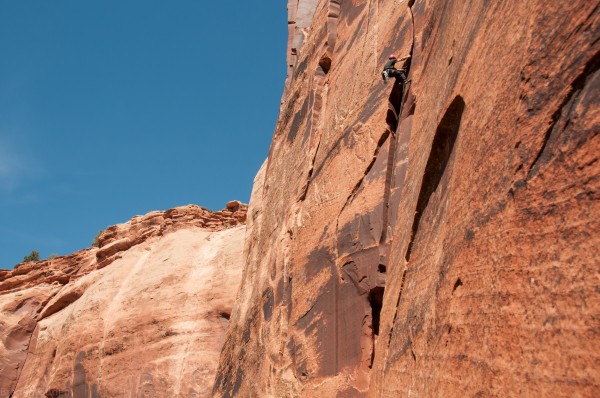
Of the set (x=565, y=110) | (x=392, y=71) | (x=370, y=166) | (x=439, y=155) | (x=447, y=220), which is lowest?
(x=447, y=220)

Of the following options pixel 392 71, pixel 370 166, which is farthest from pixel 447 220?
pixel 392 71

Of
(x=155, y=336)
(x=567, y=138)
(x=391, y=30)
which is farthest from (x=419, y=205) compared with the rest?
(x=155, y=336)

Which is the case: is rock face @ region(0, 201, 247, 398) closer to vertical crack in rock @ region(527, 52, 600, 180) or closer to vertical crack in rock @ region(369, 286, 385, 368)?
vertical crack in rock @ region(369, 286, 385, 368)

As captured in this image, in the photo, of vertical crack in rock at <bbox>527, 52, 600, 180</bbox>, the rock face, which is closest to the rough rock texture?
vertical crack in rock at <bbox>527, 52, 600, 180</bbox>

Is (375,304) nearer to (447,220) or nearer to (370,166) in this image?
(370,166)

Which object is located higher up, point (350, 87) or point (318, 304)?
point (350, 87)

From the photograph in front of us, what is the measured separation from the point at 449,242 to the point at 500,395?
157 centimetres

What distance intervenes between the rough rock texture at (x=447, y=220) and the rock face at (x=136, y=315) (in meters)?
6.63

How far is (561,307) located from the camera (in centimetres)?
339

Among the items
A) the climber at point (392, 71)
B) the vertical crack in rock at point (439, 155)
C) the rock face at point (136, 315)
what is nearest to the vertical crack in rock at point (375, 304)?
the vertical crack in rock at point (439, 155)

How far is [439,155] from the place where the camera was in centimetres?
613

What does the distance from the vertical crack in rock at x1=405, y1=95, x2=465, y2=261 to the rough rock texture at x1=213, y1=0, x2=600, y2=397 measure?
2 centimetres

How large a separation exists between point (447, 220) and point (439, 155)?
3.45 ft

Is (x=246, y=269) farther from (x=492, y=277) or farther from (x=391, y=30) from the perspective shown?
(x=492, y=277)
